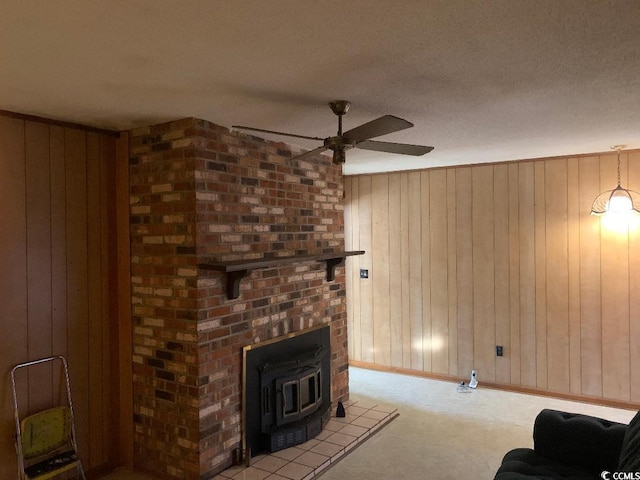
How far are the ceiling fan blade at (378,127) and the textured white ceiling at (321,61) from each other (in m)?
0.20

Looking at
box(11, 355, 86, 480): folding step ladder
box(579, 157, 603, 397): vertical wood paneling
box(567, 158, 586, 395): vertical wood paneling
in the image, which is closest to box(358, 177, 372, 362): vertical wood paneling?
box(567, 158, 586, 395): vertical wood paneling

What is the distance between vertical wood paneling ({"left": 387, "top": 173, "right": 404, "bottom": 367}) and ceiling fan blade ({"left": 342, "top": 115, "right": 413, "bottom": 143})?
3.07 meters

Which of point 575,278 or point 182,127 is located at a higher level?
point 182,127

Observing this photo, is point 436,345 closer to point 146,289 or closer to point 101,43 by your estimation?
point 146,289

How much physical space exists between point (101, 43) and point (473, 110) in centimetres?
194

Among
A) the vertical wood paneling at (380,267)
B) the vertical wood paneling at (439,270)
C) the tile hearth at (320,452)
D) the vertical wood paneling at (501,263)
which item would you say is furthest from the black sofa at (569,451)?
the vertical wood paneling at (380,267)

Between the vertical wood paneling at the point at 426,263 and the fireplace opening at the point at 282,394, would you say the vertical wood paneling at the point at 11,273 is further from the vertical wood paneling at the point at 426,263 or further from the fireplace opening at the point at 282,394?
the vertical wood paneling at the point at 426,263

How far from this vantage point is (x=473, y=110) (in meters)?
2.75

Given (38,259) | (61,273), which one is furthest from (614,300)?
(38,259)

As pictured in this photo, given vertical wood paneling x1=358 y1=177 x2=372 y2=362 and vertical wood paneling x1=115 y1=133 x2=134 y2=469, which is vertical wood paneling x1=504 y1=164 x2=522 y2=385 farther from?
vertical wood paneling x1=115 y1=133 x2=134 y2=469

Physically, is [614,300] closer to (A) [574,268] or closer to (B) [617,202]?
(A) [574,268]

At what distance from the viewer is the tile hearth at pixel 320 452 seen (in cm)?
301

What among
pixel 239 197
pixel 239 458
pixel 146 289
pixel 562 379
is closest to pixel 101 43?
pixel 239 197

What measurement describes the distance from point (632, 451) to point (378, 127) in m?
1.63
